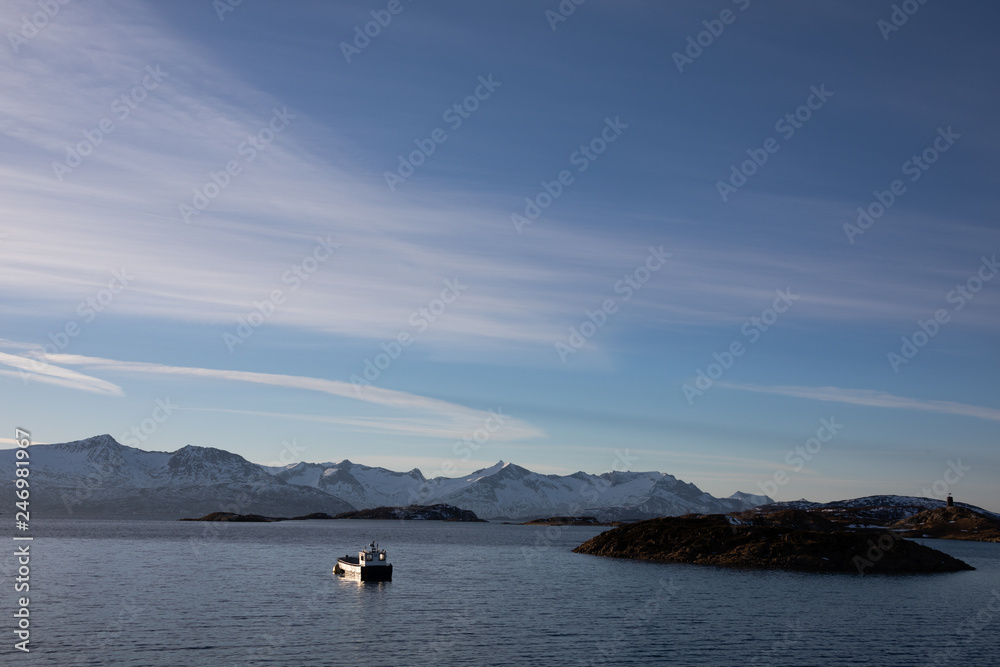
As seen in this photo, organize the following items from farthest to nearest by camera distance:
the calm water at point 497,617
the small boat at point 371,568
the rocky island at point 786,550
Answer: the rocky island at point 786,550 → the small boat at point 371,568 → the calm water at point 497,617

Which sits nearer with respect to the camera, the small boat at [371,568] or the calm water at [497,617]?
the calm water at [497,617]

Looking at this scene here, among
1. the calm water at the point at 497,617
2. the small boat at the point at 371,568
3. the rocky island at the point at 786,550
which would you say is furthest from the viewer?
the rocky island at the point at 786,550

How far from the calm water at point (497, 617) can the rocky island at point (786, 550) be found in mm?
8715

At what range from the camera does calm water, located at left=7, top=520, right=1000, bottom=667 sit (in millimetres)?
56344

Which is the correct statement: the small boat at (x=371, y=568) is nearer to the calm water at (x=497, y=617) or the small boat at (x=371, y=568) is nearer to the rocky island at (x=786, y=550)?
the calm water at (x=497, y=617)

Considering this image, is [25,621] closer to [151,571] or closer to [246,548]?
[151,571]

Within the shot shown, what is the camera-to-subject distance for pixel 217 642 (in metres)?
58.3

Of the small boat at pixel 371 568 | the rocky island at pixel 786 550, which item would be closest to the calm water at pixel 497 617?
the small boat at pixel 371 568

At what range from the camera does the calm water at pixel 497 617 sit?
56.3 metres

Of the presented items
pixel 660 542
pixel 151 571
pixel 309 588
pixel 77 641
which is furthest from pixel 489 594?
pixel 660 542

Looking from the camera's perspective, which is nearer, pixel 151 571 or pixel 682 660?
pixel 682 660

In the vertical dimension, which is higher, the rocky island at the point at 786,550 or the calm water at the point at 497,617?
the rocky island at the point at 786,550

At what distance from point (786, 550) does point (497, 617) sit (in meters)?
74.9

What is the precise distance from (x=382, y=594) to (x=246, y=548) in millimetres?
92931
